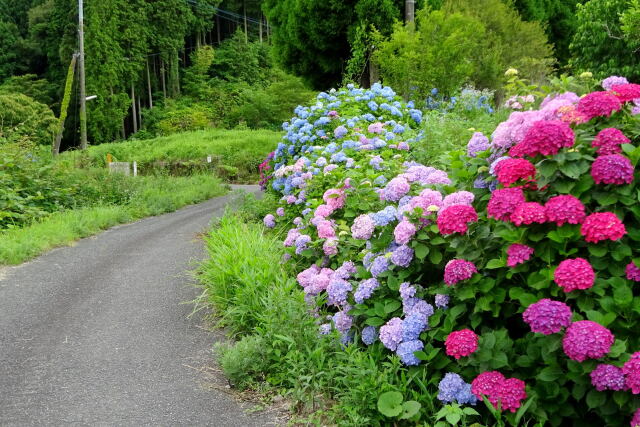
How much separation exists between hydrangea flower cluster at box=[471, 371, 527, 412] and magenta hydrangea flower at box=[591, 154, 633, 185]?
96 centimetres

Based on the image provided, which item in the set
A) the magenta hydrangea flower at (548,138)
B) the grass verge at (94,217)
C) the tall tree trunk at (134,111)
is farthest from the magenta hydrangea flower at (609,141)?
the tall tree trunk at (134,111)

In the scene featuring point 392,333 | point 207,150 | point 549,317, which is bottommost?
point 207,150

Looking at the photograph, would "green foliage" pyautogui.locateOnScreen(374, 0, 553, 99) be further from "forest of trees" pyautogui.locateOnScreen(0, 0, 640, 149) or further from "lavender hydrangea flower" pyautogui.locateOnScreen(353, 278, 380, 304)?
"lavender hydrangea flower" pyautogui.locateOnScreen(353, 278, 380, 304)

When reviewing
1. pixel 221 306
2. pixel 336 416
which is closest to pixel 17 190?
pixel 221 306

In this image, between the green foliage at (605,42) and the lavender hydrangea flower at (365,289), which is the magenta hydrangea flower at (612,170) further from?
the green foliage at (605,42)

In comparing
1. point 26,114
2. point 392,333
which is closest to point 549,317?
point 392,333

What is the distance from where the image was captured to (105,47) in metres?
34.0

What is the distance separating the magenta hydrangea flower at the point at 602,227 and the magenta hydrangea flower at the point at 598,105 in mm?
596

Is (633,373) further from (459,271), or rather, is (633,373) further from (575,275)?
(459,271)

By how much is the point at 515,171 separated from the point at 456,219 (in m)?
0.34

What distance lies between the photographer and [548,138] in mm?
2471

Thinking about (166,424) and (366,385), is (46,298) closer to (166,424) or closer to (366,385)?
(166,424)

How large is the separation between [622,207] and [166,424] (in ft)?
8.28

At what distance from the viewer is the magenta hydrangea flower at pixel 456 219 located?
2.56m
